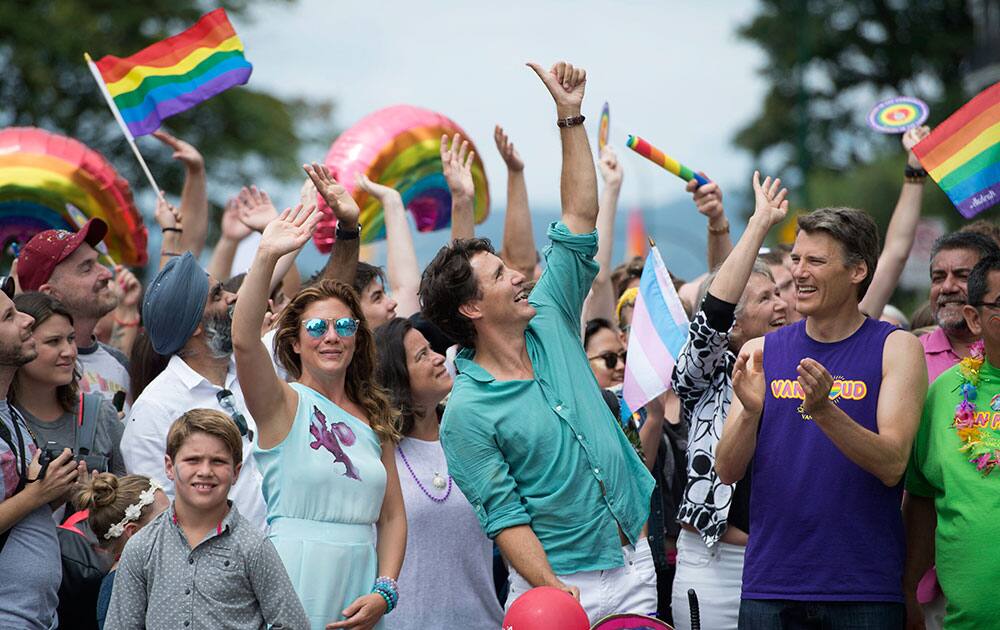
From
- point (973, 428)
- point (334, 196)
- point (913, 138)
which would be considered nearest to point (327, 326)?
point (334, 196)

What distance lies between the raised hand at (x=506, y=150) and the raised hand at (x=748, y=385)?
8.57 ft

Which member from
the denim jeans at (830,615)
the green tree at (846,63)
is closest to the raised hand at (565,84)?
the denim jeans at (830,615)

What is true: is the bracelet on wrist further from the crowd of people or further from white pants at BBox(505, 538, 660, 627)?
white pants at BBox(505, 538, 660, 627)

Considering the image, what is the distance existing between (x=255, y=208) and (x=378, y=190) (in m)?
0.72

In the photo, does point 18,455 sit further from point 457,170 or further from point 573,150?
point 457,170

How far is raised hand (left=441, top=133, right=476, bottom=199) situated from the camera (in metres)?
7.27

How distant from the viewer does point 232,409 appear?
612 centimetres

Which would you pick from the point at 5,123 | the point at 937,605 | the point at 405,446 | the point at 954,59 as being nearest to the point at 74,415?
the point at 405,446

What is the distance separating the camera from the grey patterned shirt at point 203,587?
4.77 m

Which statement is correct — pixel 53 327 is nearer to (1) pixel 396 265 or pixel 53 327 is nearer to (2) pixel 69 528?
(2) pixel 69 528

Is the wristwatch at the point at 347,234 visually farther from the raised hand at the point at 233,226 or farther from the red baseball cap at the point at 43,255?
the raised hand at the point at 233,226

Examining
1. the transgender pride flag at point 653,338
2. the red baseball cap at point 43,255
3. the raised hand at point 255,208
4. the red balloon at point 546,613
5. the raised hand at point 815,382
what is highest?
the raised hand at point 815,382

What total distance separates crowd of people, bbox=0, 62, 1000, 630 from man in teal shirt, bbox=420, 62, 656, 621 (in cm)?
1

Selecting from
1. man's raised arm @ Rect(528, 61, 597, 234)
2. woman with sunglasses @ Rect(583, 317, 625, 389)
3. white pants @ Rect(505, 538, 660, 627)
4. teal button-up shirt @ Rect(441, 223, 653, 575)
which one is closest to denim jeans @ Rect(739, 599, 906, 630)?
white pants @ Rect(505, 538, 660, 627)
